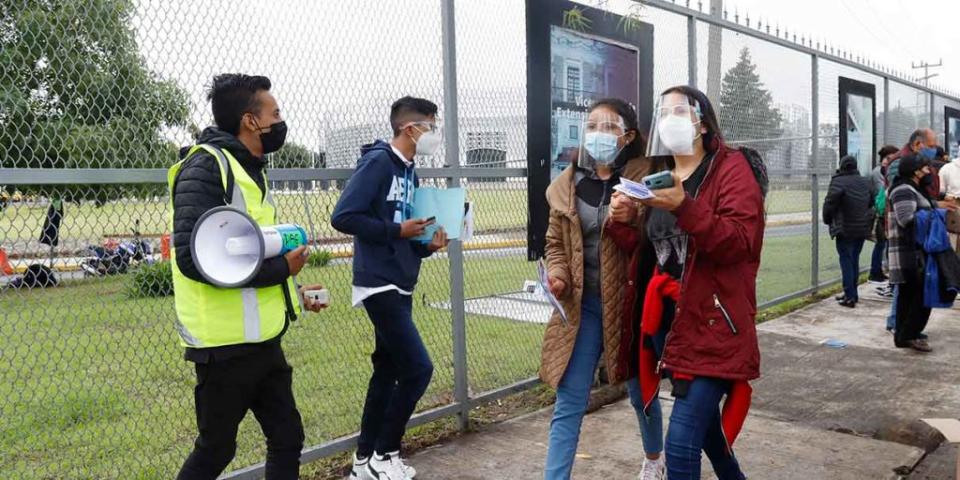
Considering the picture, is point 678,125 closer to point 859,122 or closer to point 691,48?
point 691,48

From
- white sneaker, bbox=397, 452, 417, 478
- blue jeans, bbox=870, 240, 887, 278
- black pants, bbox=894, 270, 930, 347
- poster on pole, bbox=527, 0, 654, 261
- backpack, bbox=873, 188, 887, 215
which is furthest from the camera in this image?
blue jeans, bbox=870, 240, 887, 278

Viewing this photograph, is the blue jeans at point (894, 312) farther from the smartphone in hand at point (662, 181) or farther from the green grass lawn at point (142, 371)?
the smartphone in hand at point (662, 181)

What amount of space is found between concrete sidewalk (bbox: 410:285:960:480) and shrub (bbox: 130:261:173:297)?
163cm

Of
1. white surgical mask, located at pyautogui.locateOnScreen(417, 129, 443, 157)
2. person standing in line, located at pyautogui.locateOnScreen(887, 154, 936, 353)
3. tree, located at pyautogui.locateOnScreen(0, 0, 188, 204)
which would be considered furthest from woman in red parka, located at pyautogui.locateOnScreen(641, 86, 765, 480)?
person standing in line, located at pyautogui.locateOnScreen(887, 154, 936, 353)

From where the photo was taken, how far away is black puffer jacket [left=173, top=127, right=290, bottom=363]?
2.49 metres

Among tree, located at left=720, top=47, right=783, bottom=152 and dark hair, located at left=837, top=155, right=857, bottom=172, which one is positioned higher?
tree, located at left=720, top=47, right=783, bottom=152

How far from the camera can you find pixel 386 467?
3689 mm

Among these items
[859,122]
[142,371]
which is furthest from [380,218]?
[859,122]

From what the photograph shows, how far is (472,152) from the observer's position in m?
4.64

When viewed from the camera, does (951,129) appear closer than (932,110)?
No

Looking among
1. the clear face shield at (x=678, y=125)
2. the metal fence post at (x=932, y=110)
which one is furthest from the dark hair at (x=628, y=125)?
the metal fence post at (x=932, y=110)

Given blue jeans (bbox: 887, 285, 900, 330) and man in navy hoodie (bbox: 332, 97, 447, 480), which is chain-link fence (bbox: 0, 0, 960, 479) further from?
blue jeans (bbox: 887, 285, 900, 330)

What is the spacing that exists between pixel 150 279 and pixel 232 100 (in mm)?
1050

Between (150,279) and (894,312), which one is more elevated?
(150,279)
